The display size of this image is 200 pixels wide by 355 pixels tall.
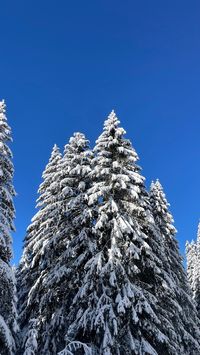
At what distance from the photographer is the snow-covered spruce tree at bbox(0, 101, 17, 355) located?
13.8 meters

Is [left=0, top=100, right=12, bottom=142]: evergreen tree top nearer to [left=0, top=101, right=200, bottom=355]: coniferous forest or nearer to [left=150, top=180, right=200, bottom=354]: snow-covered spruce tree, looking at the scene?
[left=0, top=101, right=200, bottom=355]: coniferous forest

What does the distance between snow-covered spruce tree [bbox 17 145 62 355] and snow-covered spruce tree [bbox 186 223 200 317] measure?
29532mm

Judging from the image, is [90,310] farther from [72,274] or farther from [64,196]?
[64,196]

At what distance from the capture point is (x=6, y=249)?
15258 millimetres

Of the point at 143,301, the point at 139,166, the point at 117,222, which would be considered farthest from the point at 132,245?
the point at 139,166

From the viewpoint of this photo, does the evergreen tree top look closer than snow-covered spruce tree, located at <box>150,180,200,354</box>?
Yes

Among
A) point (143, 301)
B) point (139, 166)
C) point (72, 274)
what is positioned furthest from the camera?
point (139, 166)

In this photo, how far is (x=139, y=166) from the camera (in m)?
20.3

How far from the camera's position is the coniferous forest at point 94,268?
15.2 metres

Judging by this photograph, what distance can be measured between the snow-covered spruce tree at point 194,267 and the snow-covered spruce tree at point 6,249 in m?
37.2

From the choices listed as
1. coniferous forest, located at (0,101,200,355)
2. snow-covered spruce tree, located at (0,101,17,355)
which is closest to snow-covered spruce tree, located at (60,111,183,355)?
coniferous forest, located at (0,101,200,355)

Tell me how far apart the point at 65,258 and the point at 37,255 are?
344 cm

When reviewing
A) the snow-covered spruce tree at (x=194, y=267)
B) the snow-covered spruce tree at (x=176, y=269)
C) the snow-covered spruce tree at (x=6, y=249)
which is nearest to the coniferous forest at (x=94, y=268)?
the snow-covered spruce tree at (x=6, y=249)

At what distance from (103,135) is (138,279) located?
8.23 m
